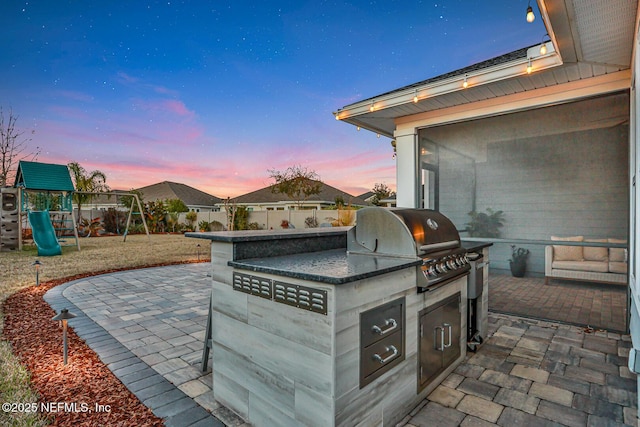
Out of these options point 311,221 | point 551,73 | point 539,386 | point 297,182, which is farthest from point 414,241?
point 297,182

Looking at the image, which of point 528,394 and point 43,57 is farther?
point 43,57

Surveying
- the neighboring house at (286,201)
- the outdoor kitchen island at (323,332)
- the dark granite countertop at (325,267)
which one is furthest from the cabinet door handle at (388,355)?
the neighboring house at (286,201)

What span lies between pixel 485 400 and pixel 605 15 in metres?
3.02

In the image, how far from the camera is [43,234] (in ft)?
30.0

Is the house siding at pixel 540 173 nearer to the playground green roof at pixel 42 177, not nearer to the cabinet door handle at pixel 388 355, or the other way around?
the cabinet door handle at pixel 388 355

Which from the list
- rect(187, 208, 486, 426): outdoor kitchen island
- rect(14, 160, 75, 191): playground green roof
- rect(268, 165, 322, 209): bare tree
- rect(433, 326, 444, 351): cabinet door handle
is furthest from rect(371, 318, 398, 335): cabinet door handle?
rect(268, 165, 322, 209): bare tree

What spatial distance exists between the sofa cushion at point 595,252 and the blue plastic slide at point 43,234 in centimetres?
1197

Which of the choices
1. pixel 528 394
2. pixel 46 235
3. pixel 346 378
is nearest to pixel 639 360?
pixel 528 394

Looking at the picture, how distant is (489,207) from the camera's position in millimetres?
4469

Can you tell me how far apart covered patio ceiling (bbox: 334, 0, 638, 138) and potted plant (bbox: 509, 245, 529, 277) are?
1.88m

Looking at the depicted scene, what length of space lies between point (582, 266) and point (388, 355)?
3.57m

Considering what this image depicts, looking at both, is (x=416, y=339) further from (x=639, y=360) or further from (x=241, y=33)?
(x=241, y=33)

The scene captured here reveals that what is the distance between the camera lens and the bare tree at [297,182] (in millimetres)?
23438

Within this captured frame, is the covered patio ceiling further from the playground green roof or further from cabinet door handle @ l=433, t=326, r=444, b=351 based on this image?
the playground green roof
